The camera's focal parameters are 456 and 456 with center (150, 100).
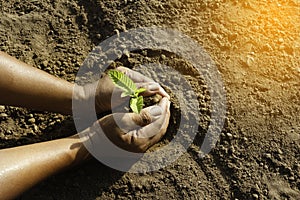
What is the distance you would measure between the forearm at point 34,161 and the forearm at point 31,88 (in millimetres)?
149

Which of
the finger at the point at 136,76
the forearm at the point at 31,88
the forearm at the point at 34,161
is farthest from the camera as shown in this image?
the finger at the point at 136,76

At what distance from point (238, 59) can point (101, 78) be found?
538mm

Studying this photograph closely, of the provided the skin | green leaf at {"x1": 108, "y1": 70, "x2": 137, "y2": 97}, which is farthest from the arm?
green leaf at {"x1": 108, "y1": 70, "x2": 137, "y2": 97}

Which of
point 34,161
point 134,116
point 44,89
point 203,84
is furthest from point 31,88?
point 203,84

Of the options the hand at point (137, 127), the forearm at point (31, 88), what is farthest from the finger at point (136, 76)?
the forearm at point (31, 88)

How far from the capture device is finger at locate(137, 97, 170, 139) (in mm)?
1637

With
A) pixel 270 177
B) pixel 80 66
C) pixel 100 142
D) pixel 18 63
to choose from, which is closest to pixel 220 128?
pixel 270 177

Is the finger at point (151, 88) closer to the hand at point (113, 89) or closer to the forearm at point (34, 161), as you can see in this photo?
the hand at point (113, 89)

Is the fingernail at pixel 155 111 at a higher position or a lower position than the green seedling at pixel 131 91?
lower

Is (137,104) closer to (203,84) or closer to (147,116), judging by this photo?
(147,116)

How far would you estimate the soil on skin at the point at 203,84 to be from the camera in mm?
1643

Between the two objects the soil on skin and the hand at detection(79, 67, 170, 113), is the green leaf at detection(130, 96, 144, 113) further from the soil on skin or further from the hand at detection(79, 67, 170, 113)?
the soil on skin

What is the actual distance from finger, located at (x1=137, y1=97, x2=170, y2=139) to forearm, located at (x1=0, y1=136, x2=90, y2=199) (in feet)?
0.73

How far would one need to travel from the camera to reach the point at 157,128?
164cm
